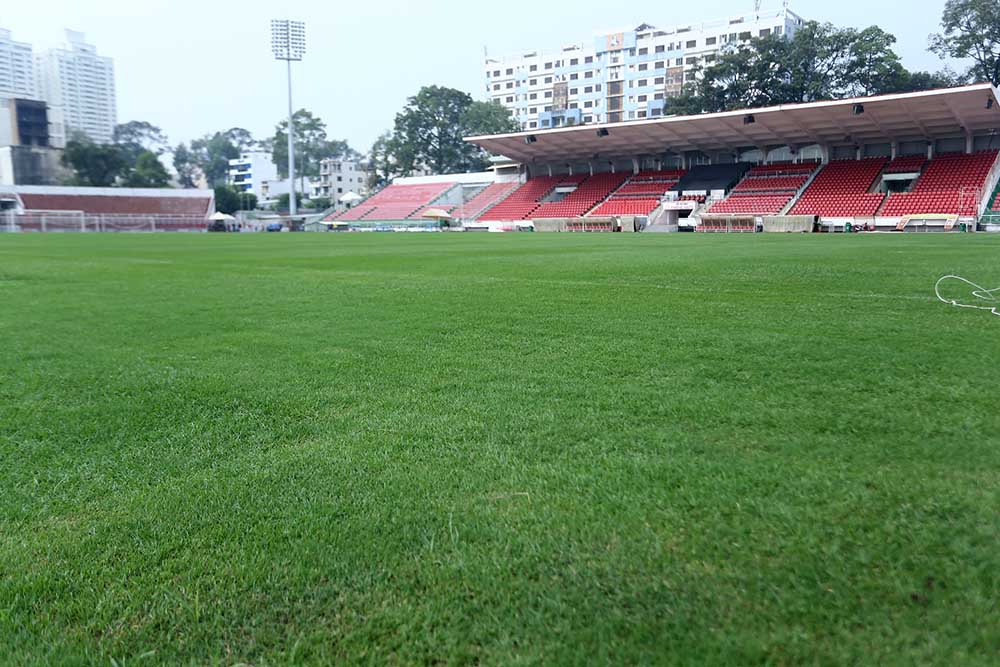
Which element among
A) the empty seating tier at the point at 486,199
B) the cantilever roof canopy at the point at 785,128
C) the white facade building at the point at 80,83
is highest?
the white facade building at the point at 80,83

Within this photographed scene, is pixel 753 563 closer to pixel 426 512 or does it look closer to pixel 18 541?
pixel 426 512

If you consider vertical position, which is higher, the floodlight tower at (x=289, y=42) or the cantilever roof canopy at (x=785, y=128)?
the floodlight tower at (x=289, y=42)

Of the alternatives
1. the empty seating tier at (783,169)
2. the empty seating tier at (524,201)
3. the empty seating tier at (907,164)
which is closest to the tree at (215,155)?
the empty seating tier at (524,201)

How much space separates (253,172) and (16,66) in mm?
74565

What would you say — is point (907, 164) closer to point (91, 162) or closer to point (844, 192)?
point (844, 192)

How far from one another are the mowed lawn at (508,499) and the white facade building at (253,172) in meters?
113

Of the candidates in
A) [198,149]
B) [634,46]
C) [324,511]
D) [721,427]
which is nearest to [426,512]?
[324,511]

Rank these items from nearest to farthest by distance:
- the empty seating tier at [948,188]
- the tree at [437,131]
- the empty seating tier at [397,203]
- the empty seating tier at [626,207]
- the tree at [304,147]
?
the empty seating tier at [948,188], the empty seating tier at [626,207], the empty seating tier at [397,203], the tree at [437,131], the tree at [304,147]

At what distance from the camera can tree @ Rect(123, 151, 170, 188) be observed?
7481cm

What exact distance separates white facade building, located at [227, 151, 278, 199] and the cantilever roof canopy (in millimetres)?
70638

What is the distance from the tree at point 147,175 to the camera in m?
74.8

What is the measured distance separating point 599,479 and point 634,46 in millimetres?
100109

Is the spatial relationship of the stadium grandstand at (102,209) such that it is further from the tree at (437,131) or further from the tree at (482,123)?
the tree at (482,123)

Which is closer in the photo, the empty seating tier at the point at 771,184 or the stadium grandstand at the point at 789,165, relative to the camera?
the stadium grandstand at the point at 789,165
